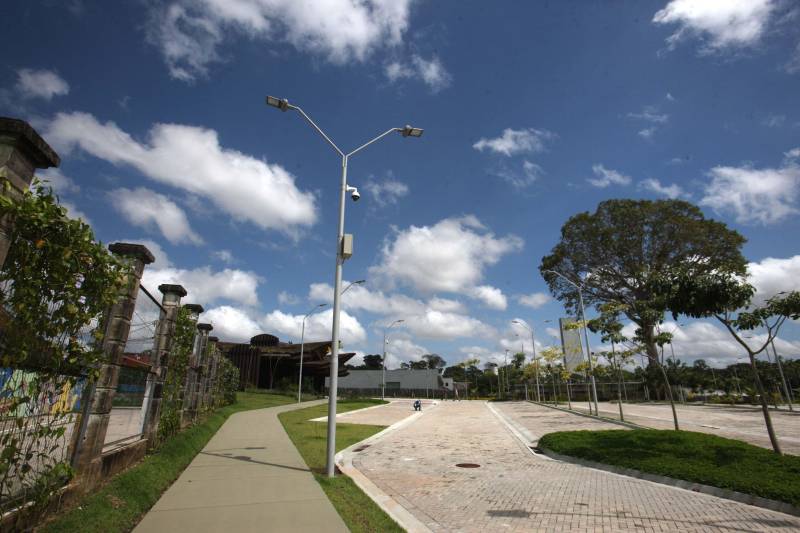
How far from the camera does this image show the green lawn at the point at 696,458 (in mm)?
7102

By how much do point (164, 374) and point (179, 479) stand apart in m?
3.04

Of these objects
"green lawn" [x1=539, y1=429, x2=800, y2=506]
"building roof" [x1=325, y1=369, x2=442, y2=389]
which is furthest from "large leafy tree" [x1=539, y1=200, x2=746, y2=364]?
"building roof" [x1=325, y1=369, x2=442, y2=389]

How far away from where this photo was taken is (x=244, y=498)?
21.8ft

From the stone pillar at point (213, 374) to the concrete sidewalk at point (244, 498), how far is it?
266 inches

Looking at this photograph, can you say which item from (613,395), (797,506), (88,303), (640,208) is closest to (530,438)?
(797,506)

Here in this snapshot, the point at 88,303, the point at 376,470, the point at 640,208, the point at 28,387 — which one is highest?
the point at 640,208

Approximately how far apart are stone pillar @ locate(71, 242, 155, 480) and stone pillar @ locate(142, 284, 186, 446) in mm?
2610

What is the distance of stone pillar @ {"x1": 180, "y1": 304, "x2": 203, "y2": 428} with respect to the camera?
12.2 metres

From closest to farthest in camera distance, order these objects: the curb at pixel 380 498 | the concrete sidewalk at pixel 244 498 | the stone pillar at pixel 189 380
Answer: the concrete sidewalk at pixel 244 498, the curb at pixel 380 498, the stone pillar at pixel 189 380

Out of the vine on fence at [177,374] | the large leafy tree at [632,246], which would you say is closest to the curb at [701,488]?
the vine on fence at [177,374]

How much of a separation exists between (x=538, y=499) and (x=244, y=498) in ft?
15.5

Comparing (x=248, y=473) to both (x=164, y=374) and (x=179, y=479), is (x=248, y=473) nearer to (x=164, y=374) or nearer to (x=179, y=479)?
(x=179, y=479)

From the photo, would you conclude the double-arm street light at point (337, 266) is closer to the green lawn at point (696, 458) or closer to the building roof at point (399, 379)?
the green lawn at point (696, 458)

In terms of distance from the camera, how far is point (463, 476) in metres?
9.02
